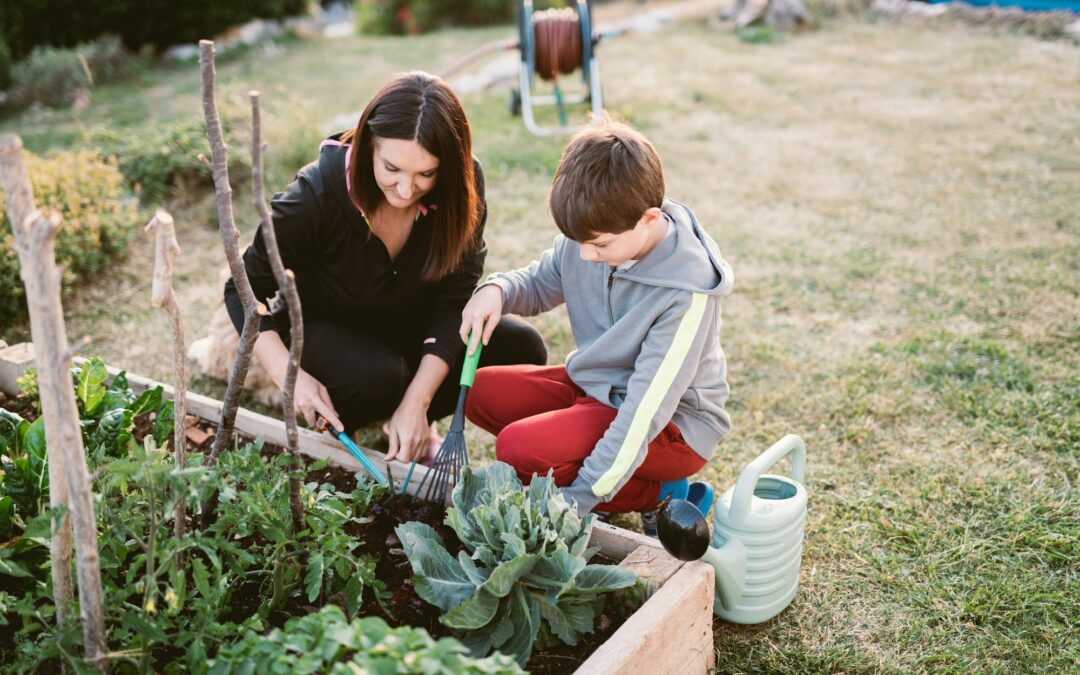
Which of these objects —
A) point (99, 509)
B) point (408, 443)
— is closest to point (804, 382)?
point (408, 443)

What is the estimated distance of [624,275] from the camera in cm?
197

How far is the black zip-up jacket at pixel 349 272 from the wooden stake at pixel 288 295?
803mm

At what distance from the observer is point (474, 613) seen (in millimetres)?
1548

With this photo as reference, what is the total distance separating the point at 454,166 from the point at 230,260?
83cm

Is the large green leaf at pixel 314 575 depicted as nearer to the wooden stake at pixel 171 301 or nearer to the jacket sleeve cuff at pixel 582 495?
the wooden stake at pixel 171 301

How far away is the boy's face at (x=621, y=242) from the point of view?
1.87 metres

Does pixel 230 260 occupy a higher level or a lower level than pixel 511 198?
higher

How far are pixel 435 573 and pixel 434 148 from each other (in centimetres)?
96

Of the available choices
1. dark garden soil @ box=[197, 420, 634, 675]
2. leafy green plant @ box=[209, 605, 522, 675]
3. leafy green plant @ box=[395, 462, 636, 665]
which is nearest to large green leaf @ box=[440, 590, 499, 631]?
leafy green plant @ box=[395, 462, 636, 665]

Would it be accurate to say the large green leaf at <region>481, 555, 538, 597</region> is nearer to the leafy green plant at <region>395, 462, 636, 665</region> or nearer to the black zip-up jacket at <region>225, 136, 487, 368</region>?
the leafy green plant at <region>395, 462, 636, 665</region>

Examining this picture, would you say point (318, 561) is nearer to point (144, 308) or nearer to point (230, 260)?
point (230, 260)

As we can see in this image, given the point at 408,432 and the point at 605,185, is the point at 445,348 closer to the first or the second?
the point at 408,432

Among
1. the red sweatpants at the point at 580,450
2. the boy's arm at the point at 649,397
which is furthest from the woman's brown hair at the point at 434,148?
the boy's arm at the point at 649,397

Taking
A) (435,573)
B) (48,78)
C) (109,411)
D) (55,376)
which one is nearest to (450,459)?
(435,573)
